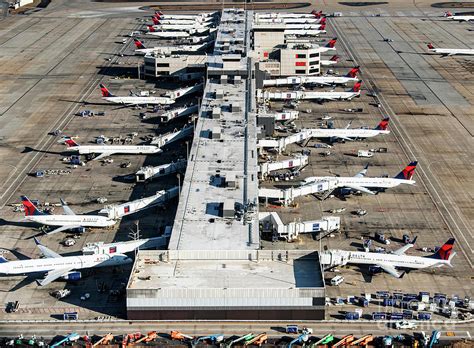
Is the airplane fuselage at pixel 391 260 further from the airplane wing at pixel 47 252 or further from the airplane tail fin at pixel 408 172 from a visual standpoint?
the airplane wing at pixel 47 252

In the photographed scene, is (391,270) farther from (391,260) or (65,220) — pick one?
(65,220)

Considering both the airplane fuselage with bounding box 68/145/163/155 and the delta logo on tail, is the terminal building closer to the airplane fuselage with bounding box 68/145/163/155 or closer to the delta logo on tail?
the delta logo on tail

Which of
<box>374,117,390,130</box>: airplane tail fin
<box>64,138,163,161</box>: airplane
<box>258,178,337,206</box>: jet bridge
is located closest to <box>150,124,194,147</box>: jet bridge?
<box>64,138,163,161</box>: airplane

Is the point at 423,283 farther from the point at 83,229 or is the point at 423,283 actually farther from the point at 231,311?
the point at 83,229

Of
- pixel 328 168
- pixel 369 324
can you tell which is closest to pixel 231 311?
pixel 369 324

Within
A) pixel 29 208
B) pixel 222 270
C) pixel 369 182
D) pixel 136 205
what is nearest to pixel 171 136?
pixel 136 205
